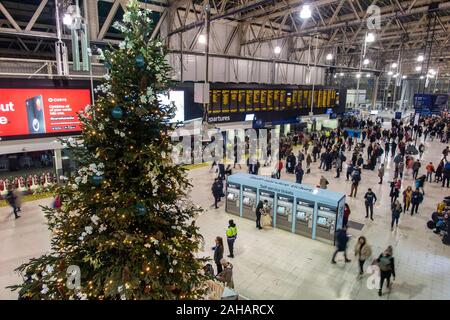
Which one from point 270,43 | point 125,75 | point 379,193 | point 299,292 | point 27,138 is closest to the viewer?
point 125,75

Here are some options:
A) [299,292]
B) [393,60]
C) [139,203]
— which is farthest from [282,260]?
[393,60]

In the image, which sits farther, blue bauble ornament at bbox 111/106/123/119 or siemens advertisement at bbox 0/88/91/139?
siemens advertisement at bbox 0/88/91/139

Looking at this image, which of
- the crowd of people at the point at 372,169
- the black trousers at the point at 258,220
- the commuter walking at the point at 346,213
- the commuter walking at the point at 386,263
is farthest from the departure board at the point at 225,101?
the commuter walking at the point at 386,263

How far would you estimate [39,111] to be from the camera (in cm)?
1155

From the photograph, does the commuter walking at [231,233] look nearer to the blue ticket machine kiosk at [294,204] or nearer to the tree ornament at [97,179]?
the blue ticket machine kiosk at [294,204]

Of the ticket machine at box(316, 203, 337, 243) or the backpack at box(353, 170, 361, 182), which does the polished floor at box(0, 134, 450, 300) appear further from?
the backpack at box(353, 170, 361, 182)

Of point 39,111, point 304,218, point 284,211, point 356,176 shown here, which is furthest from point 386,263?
point 39,111

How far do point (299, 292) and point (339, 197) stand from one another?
138 inches

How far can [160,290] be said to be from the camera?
3992mm

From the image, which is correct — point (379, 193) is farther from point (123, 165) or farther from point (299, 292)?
point (123, 165)

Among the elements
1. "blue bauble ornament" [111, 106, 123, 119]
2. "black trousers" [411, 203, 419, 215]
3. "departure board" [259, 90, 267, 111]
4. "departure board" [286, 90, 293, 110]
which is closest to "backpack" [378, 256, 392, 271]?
"black trousers" [411, 203, 419, 215]

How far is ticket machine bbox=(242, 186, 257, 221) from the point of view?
11039mm

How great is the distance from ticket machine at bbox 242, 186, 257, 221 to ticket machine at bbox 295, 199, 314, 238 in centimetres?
167

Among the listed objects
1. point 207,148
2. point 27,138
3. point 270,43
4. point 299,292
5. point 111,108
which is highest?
point 270,43
